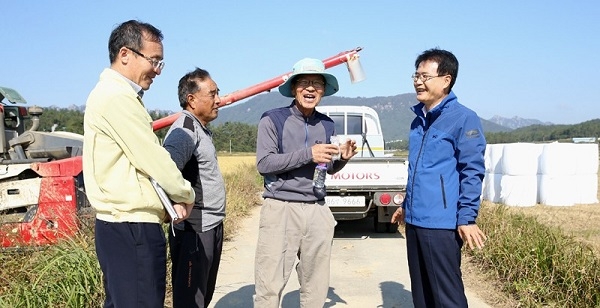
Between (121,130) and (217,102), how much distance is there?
1.16 metres

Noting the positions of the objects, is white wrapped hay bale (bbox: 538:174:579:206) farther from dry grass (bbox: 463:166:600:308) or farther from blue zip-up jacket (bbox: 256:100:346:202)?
blue zip-up jacket (bbox: 256:100:346:202)

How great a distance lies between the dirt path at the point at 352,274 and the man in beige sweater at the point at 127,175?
7.47 ft

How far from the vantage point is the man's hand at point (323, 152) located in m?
2.76

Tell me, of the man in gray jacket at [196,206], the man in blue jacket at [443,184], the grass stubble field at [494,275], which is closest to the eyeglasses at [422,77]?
the man in blue jacket at [443,184]

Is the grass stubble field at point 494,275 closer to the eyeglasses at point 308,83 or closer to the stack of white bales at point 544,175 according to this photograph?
the stack of white bales at point 544,175


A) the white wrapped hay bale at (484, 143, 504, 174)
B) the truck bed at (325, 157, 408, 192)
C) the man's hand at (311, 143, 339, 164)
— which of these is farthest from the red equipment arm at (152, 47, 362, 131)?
the man's hand at (311, 143, 339, 164)

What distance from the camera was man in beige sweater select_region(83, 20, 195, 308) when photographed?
190 cm

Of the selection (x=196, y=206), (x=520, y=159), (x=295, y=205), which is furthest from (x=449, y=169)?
(x=520, y=159)

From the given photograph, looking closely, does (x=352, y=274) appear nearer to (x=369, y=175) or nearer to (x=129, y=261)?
(x=369, y=175)

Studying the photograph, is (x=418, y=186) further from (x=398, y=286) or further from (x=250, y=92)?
(x=250, y=92)

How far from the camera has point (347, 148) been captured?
2.92 m

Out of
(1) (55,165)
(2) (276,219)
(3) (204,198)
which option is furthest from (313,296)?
(1) (55,165)

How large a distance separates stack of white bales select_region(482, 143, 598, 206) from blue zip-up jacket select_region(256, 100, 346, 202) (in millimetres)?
8970

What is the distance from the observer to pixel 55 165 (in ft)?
15.8
